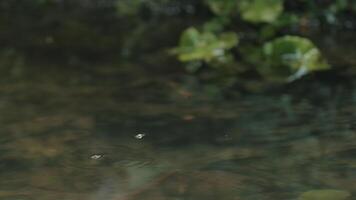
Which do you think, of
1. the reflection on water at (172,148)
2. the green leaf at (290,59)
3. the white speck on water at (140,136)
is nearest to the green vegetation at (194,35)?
the green leaf at (290,59)

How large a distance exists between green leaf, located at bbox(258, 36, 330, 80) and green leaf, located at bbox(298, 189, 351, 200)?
156 centimetres

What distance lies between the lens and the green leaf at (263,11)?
13.8ft

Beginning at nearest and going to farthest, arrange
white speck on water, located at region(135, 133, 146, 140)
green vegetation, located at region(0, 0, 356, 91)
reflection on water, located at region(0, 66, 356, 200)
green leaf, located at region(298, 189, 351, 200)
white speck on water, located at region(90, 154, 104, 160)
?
green leaf, located at region(298, 189, 351, 200) < reflection on water, located at region(0, 66, 356, 200) < white speck on water, located at region(90, 154, 104, 160) < white speck on water, located at region(135, 133, 146, 140) < green vegetation, located at region(0, 0, 356, 91)

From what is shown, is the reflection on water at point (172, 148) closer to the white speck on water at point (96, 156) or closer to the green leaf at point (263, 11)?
the white speck on water at point (96, 156)

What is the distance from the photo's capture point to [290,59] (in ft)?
12.1

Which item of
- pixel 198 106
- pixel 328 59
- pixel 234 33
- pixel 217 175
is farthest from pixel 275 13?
pixel 217 175

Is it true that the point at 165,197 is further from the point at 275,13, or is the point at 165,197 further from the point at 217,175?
the point at 275,13

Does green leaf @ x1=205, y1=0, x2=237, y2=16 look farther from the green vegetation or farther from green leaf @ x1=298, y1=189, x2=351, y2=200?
green leaf @ x1=298, y1=189, x2=351, y2=200

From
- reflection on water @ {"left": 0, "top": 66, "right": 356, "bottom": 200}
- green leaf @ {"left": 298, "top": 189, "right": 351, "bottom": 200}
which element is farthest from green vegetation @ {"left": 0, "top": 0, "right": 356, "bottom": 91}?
green leaf @ {"left": 298, "top": 189, "right": 351, "bottom": 200}

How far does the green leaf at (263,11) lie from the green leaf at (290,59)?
1.45 ft

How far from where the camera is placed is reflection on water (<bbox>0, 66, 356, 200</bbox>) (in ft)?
6.57

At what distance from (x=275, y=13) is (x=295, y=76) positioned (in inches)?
35.8

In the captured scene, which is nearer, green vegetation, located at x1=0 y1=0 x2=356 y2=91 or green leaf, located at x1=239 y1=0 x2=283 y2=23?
green vegetation, located at x1=0 y1=0 x2=356 y2=91

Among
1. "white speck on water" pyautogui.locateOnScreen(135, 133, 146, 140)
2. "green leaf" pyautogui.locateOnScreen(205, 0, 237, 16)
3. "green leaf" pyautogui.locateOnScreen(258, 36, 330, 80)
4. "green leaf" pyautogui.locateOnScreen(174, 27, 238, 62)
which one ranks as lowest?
"white speck on water" pyautogui.locateOnScreen(135, 133, 146, 140)
